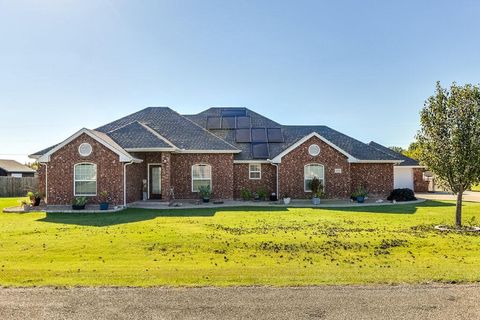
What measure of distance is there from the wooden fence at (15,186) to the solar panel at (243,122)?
75.8 ft

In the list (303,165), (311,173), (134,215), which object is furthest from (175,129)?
(134,215)

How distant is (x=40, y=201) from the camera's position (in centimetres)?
2298

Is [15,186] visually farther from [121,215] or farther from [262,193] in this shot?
[262,193]

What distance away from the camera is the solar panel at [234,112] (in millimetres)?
32531

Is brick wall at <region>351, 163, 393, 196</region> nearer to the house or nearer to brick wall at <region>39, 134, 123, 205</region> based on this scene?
the house

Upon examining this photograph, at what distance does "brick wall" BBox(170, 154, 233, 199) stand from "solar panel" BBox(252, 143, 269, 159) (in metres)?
2.26

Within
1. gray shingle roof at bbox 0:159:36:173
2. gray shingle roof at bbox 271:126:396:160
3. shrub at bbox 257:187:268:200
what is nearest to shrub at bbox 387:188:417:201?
gray shingle roof at bbox 271:126:396:160

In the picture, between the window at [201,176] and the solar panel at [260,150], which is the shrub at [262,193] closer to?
the solar panel at [260,150]

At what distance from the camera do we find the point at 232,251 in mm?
10336

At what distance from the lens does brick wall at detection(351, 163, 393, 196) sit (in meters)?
27.7

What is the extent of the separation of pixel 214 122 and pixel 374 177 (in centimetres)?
1286

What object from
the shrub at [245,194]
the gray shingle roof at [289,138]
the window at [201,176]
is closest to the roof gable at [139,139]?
the window at [201,176]

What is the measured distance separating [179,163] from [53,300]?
64.1 feet

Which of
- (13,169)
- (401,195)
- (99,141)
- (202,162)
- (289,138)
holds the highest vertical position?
(289,138)
